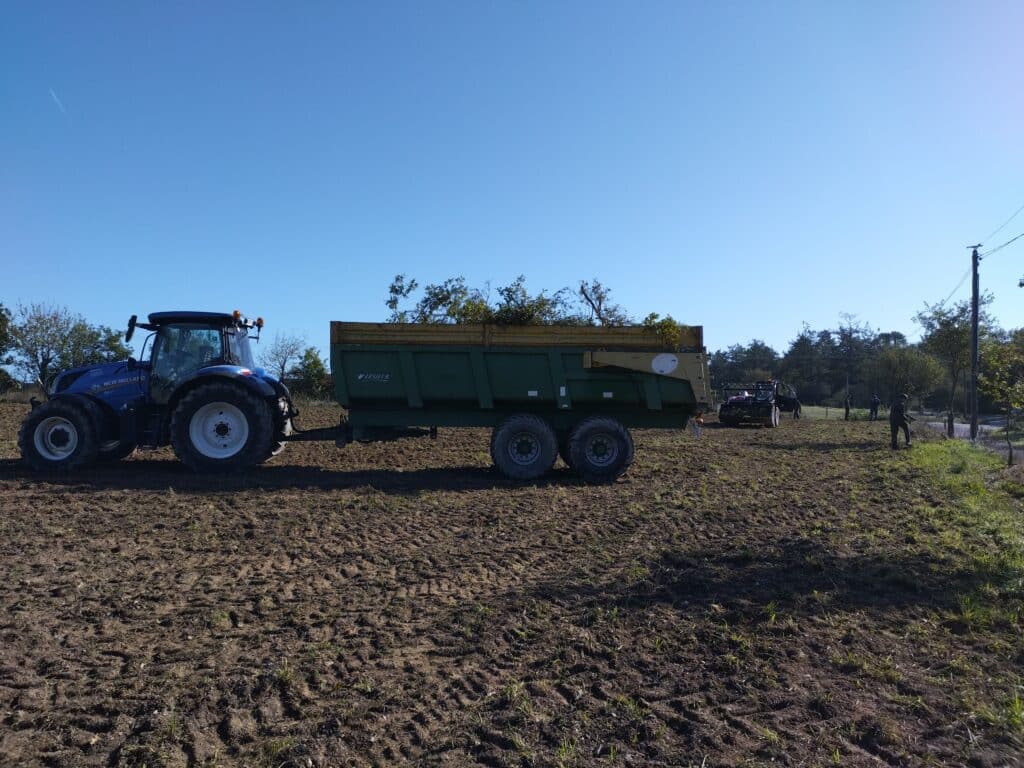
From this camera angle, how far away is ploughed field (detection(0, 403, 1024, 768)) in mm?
3270

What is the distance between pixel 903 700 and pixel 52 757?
4.01 m

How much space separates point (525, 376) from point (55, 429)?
712cm

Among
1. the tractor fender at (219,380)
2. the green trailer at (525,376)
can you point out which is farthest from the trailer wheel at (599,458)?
the tractor fender at (219,380)

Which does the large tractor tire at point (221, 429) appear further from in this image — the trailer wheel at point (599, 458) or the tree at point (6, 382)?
the tree at point (6, 382)

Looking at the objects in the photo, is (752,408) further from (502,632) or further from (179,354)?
(502,632)

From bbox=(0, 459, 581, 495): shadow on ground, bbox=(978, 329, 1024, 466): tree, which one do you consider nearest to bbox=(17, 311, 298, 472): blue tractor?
bbox=(0, 459, 581, 495): shadow on ground

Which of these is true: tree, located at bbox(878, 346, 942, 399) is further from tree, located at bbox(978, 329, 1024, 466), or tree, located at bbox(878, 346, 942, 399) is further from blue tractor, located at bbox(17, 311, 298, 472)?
blue tractor, located at bbox(17, 311, 298, 472)

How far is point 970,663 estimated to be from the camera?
411cm

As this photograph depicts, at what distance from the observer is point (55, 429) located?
35.1 feet

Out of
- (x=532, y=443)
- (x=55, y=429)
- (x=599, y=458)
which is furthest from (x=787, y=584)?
(x=55, y=429)

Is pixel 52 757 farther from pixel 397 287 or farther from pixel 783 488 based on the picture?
pixel 397 287

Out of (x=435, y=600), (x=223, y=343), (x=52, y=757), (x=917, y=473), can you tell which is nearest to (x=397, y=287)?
(x=223, y=343)

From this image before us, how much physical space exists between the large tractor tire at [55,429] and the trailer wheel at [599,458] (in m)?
7.27

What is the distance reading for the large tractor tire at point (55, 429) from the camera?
34.7 ft
